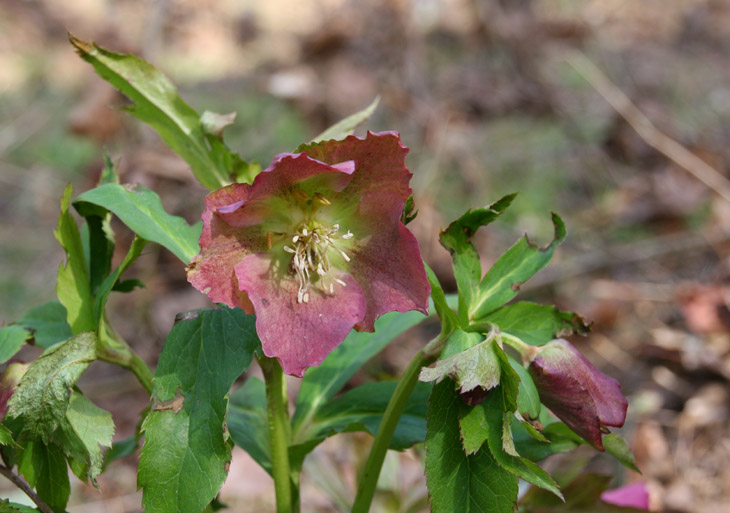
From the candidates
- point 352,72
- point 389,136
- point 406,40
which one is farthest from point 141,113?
point 406,40

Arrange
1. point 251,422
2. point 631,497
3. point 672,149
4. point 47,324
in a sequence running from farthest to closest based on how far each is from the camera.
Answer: point 672,149, point 631,497, point 251,422, point 47,324

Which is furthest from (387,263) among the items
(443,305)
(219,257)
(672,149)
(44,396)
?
(672,149)

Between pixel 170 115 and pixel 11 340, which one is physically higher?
pixel 170 115

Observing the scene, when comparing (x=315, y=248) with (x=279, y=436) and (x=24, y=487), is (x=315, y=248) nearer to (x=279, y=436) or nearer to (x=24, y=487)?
(x=279, y=436)

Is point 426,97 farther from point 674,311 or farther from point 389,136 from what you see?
point 389,136

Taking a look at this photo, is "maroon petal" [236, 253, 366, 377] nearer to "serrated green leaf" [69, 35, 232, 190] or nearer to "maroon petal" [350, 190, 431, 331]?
"maroon petal" [350, 190, 431, 331]

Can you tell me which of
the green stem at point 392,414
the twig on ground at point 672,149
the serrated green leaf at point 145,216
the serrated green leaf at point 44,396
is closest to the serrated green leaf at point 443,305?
the green stem at point 392,414
